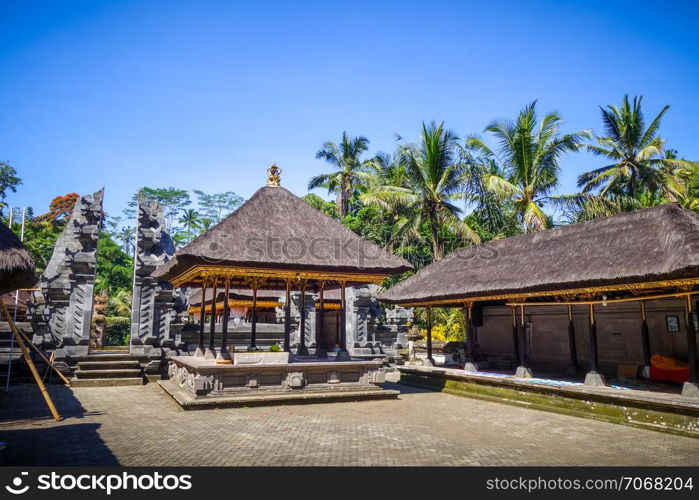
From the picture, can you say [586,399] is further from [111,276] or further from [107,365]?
[111,276]

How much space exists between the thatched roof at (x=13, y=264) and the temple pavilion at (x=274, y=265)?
3776 mm

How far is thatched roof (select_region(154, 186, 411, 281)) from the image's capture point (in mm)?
12273

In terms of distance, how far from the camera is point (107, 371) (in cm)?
1616

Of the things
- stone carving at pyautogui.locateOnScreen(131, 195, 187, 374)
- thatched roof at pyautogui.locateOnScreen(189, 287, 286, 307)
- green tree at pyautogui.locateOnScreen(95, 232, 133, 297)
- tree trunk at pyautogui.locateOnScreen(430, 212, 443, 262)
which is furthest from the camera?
green tree at pyautogui.locateOnScreen(95, 232, 133, 297)

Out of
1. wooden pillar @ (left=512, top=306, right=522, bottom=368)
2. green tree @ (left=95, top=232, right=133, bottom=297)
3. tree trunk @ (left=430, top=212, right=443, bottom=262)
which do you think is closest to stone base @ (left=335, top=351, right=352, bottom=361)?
wooden pillar @ (left=512, top=306, right=522, bottom=368)

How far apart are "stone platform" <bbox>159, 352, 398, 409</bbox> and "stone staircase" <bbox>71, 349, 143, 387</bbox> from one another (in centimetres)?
300

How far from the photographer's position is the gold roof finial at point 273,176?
50.4 ft

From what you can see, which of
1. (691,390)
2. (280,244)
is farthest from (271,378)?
(691,390)

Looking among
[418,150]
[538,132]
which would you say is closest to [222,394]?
[418,150]

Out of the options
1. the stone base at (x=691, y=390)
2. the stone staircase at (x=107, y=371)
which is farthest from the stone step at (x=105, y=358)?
the stone base at (x=691, y=390)

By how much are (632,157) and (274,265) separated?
24031mm

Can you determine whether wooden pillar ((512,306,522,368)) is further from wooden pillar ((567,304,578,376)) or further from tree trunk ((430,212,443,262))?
tree trunk ((430,212,443,262))

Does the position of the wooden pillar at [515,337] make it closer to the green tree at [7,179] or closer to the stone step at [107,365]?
the stone step at [107,365]
